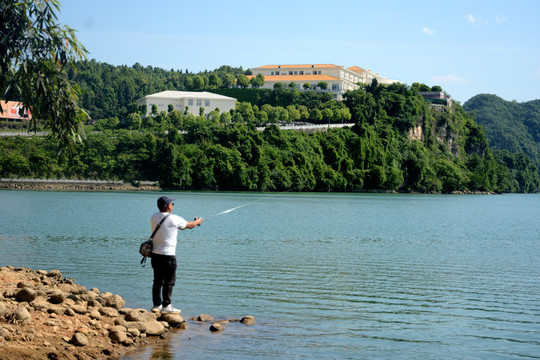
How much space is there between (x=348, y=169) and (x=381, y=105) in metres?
20.0

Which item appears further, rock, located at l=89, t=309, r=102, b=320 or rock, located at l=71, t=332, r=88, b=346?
rock, located at l=89, t=309, r=102, b=320

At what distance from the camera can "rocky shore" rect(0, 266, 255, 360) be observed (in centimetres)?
809

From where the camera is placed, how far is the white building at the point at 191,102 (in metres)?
112

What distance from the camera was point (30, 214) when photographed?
36375 mm

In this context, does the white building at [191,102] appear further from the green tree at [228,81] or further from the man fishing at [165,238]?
the man fishing at [165,238]

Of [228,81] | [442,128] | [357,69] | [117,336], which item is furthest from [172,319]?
[357,69]

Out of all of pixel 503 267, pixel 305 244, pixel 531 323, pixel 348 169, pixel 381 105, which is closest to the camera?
pixel 531 323

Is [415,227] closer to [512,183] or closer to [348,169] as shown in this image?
[348,169]

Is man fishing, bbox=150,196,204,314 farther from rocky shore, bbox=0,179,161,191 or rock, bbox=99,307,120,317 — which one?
rocky shore, bbox=0,179,161,191

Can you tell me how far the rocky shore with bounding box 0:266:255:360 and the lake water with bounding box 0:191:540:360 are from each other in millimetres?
397

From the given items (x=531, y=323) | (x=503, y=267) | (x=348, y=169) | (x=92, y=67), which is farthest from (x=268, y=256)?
(x=92, y=67)

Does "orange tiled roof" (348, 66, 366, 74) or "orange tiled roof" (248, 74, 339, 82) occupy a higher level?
"orange tiled roof" (348, 66, 366, 74)

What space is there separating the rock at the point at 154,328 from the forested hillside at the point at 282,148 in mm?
51758

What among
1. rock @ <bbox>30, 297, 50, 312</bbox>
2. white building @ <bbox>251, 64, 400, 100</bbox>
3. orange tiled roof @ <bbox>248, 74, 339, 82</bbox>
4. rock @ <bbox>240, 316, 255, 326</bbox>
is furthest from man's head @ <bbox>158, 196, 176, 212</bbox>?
orange tiled roof @ <bbox>248, 74, 339, 82</bbox>
